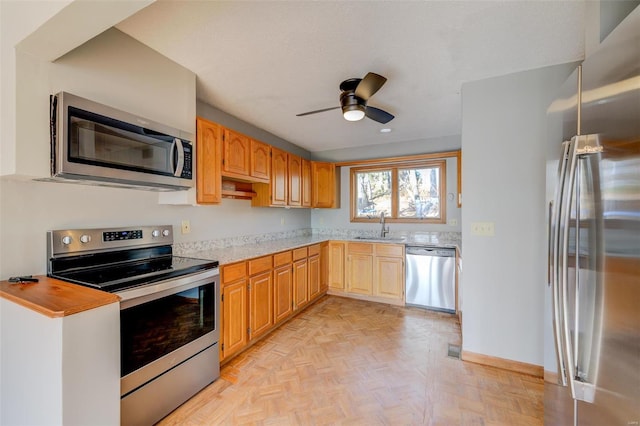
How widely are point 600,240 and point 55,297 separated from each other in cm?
224

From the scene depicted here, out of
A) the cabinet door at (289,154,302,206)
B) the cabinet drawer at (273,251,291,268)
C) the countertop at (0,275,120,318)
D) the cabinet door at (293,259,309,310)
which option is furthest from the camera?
the cabinet door at (289,154,302,206)

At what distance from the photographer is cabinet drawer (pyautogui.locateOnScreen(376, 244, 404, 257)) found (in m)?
3.75

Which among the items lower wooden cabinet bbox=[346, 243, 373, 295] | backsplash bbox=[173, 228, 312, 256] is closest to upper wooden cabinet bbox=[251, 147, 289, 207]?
backsplash bbox=[173, 228, 312, 256]

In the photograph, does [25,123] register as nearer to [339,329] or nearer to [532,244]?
[339,329]

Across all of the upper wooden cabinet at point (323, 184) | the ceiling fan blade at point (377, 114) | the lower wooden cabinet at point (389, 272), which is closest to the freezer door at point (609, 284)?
the ceiling fan blade at point (377, 114)

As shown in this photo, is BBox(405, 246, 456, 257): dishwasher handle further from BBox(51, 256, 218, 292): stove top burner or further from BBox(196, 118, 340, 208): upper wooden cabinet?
BBox(51, 256, 218, 292): stove top burner

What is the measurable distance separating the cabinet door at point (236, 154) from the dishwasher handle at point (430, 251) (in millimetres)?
2369

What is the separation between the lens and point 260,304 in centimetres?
271

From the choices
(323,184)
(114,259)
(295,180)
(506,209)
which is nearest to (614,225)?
(506,209)

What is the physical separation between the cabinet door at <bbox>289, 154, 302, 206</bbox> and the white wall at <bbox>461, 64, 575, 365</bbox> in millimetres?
2196

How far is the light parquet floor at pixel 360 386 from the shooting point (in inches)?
68.7

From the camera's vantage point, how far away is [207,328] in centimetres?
207

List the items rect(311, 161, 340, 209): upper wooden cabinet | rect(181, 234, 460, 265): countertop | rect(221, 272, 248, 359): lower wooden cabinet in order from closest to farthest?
1. rect(221, 272, 248, 359): lower wooden cabinet
2. rect(181, 234, 460, 265): countertop
3. rect(311, 161, 340, 209): upper wooden cabinet

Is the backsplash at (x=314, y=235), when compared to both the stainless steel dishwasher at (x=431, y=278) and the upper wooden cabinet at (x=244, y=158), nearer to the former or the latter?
the stainless steel dishwasher at (x=431, y=278)
